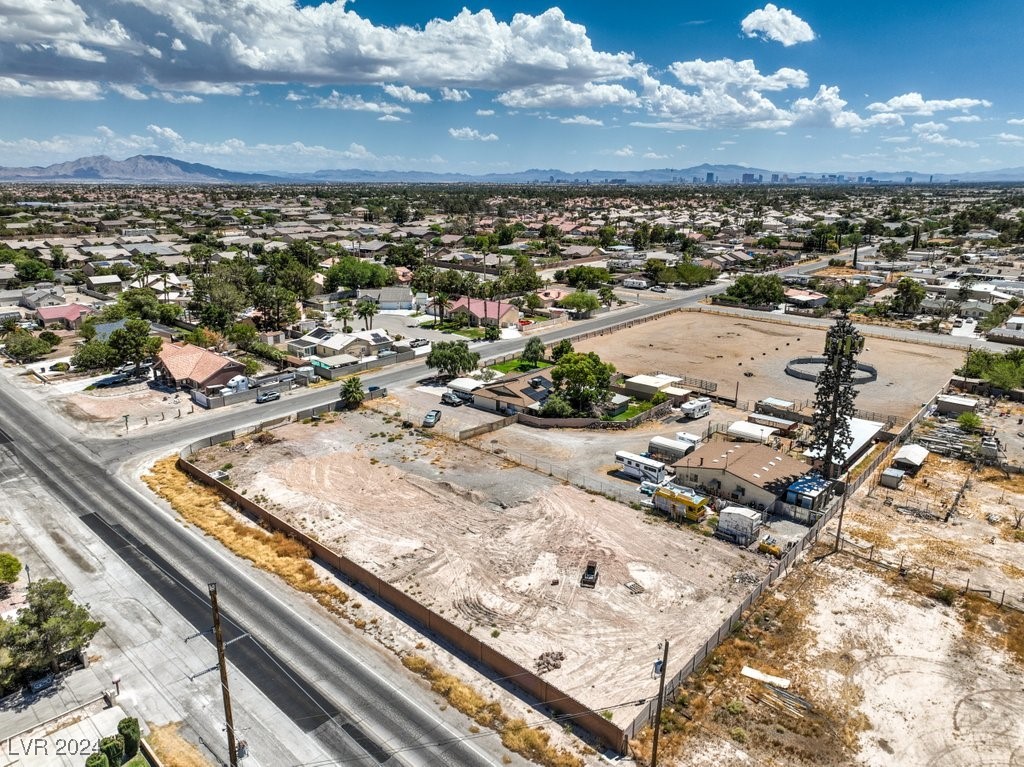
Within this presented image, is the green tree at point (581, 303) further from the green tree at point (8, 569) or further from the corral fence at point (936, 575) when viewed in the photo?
the green tree at point (8, 569)

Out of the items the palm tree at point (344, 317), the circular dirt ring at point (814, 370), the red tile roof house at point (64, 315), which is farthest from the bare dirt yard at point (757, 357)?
the red tile roof house at point (64, 315)

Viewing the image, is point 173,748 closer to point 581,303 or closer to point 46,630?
point 46,630

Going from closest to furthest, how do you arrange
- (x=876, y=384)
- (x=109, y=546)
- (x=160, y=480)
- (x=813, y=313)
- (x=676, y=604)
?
(x=676, y=604) → (x=109, y=546) → (x=160, y=480) → (x=876, y=384) → (x=813, y=313)

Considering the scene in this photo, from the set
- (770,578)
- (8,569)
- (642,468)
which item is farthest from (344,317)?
(770,578)

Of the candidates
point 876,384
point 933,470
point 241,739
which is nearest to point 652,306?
point 876,384

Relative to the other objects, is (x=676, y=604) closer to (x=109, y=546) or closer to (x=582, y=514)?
(x=582, y=514)

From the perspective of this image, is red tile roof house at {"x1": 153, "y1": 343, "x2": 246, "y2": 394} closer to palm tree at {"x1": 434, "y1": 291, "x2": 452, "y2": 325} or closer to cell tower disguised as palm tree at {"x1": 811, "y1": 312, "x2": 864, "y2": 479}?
palm tree at {"x1": 434, "y1": 291, "x2": 452, "y2": 325}

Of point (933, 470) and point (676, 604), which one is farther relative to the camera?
point (933, 470)
